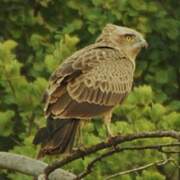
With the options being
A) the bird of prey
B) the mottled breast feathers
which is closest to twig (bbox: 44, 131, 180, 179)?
the bird of prey

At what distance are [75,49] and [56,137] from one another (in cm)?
461

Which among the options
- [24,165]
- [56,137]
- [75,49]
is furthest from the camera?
[75,49]

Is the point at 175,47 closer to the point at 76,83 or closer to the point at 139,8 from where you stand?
the point at 139,8

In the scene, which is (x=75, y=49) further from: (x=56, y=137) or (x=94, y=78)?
(x=56, y=137)

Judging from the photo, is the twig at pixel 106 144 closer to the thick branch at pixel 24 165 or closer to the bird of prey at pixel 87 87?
the bird of prey at pixel 87 87

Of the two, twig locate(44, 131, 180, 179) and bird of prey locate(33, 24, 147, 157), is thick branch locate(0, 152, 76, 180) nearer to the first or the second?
bird of prey locate(33, 24, 147, 157)

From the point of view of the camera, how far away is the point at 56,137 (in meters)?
7.59

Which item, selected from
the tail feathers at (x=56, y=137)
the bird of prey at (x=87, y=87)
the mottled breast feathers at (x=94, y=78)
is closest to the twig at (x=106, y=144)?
the tail feathers at (x=56, y=137)

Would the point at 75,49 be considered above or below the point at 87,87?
Answer: below

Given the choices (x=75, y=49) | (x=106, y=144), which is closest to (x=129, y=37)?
(x=106, y=144)

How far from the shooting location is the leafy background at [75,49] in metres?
11.0

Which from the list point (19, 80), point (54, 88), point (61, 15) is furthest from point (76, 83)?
point (61, 15)

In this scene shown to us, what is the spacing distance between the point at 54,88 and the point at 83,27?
672 cm

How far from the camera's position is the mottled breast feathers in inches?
315
